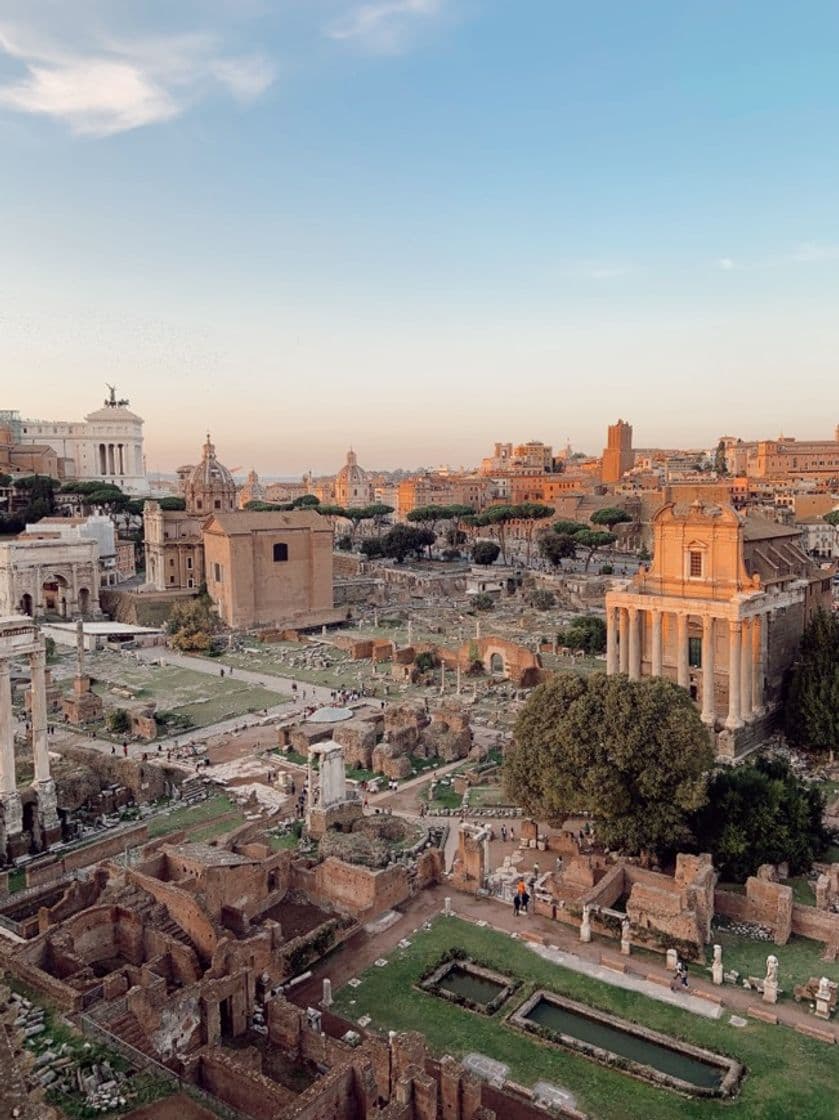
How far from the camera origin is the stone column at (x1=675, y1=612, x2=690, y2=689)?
3419cm

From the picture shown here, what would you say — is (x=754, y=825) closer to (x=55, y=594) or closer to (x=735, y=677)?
(x=735, y=677)

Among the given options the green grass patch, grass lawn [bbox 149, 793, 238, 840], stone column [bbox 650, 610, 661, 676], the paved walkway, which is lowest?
grass lawn [bbox 149, 793, 238, 840]

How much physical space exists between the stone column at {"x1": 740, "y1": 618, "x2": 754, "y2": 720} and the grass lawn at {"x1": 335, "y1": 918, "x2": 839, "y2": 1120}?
17.3m

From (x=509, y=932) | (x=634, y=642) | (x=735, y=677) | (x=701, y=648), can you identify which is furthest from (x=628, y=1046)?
(x=701, y=648)

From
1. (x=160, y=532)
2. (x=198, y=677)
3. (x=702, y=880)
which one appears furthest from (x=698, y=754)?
(x=160, y=532)

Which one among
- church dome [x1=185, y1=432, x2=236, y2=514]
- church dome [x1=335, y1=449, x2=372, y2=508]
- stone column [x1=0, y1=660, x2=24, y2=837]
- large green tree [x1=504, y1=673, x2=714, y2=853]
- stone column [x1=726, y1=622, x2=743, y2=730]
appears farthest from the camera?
church dome [x1=335, y1=449, x2=372, y2=508]

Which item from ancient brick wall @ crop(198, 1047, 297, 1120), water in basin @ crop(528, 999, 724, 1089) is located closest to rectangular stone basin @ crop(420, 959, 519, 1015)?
water in basin @ crop(528, 999, 724, 1089)

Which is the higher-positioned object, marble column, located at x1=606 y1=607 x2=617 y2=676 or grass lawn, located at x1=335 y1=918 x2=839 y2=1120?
marble column, located at x1=606 y1=607 x2=617 y2=676

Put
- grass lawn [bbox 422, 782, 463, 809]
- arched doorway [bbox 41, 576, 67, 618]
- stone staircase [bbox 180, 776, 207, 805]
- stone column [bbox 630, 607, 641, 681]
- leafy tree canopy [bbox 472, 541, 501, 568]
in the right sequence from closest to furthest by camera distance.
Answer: grass lawn [bbox 422, 782, 463, 809], stone staircase [bbox 180, 776, 207, 805], stone column [bbox 630, 607, 641, 681], arched doorway [bbox 41, 576, 67, 618], leafy tree canopy [bbox 472, 541, 501, 568]

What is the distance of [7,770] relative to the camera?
2411 centimetres

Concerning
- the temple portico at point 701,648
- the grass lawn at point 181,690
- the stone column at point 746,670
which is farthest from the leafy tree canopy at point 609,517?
the stone column at point 746,670

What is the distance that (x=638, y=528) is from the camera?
353ft

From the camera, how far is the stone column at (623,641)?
3619 centimetres

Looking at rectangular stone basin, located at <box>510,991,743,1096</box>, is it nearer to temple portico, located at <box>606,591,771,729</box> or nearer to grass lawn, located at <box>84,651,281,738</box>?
temple portico, located at <box>606,591,771,729</box>
